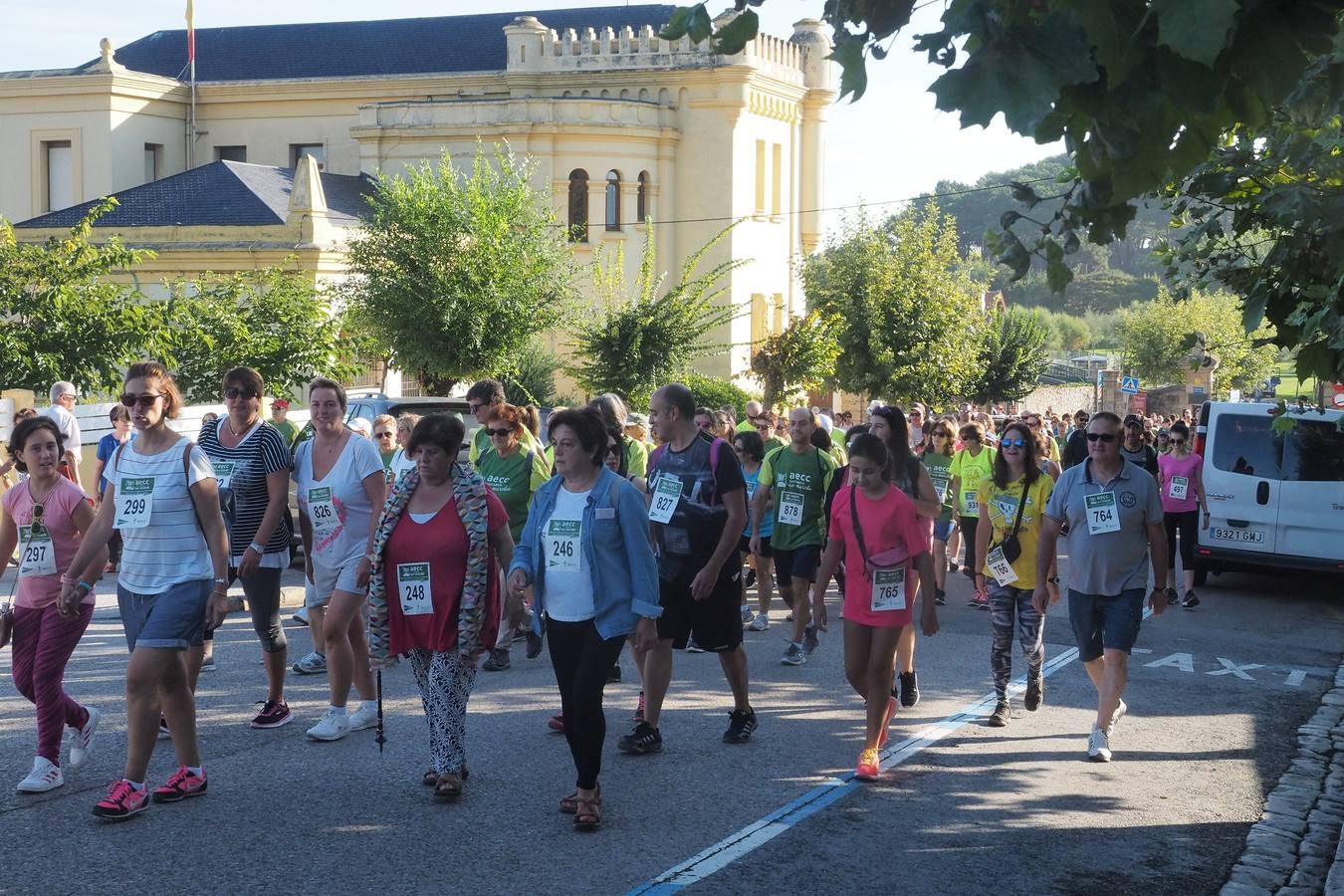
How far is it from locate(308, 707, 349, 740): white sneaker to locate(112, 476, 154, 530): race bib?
186 cm

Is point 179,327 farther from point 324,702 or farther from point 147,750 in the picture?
point 147,750

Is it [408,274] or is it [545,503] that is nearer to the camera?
[545,503]

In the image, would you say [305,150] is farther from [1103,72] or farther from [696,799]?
[1103,72]

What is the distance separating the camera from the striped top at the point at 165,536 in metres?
6.94

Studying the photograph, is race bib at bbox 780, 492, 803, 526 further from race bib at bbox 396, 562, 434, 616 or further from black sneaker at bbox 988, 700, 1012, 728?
race bib at bbox 396, 562, 434, 616

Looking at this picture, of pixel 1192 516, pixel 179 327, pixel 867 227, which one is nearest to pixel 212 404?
pixel 179 327

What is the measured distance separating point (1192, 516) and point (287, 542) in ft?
34.5

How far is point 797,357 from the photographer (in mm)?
40250

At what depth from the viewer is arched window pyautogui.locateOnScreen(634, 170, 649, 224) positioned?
4719 cm

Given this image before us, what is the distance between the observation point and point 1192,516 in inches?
629

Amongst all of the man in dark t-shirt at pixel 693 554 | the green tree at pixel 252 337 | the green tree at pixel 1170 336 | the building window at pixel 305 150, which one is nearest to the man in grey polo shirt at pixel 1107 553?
the man in dark t-shirt at pixel 693 554

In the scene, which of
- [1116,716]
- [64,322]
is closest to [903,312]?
[64,322]

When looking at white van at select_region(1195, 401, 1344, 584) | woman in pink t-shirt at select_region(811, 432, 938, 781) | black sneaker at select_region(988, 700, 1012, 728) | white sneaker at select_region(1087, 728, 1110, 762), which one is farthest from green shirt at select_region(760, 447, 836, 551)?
white van at select_region(1195, 401, 1344, 584)

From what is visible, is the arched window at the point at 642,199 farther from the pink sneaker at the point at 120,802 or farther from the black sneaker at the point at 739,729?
the pink sneaker at the point at 120,802
